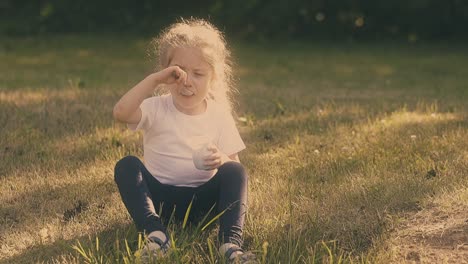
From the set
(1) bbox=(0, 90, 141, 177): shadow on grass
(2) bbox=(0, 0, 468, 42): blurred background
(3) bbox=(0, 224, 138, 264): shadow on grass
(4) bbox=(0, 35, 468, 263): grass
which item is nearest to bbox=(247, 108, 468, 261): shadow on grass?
(4) bbox=(0, 35, 468, 263): grass

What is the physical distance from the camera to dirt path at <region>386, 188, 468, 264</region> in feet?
10.4

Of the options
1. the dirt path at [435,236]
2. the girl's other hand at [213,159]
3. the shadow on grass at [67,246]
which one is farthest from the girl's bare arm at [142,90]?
the dirt path at [435,236]

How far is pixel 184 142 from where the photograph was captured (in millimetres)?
3602

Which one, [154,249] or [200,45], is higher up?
[200,45]

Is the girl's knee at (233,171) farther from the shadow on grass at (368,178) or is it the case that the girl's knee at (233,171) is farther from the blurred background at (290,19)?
the blurred background at (290,19)

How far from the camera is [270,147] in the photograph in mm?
5250

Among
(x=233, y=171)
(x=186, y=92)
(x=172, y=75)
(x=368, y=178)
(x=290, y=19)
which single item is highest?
(x=172, y=75)

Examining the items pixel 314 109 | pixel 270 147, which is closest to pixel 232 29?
pixel 314 109

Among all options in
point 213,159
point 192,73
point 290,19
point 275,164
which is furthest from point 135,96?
point 290,19

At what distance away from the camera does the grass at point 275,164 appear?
3.37 m

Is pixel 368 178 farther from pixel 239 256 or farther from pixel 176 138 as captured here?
pixel 239 256

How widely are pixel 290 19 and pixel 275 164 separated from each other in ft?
31.6

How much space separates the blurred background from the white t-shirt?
10.0 meters

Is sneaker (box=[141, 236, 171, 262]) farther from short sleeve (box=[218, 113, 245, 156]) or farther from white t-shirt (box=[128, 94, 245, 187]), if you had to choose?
short sleeve (box=[218, 113, 245, 156])
